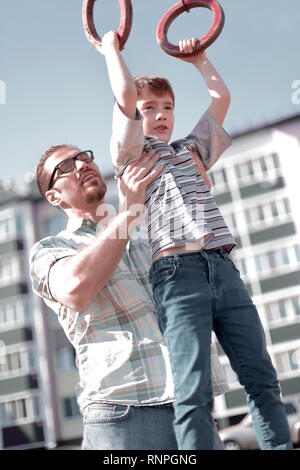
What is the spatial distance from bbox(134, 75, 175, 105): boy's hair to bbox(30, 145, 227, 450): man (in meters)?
0.25

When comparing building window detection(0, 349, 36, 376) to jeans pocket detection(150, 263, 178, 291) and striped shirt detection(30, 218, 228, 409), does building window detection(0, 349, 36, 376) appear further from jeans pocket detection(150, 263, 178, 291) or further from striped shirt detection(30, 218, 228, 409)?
jeans pocket detection(150, 263, 178, 291)

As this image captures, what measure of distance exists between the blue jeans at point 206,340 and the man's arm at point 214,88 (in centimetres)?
40

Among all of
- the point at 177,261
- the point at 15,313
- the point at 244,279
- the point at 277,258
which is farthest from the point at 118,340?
the point at 15,313

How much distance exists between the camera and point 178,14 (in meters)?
1.30

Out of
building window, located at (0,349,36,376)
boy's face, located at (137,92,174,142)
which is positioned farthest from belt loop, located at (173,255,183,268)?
building window, located at (0,349,36,376)

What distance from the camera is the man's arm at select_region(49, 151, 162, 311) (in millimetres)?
1122

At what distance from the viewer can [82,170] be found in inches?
56.4

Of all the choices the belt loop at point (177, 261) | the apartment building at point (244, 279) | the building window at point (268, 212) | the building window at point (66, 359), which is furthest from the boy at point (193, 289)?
the building window at point (66, 359)

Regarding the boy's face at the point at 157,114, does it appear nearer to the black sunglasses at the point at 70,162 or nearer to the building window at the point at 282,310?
the black sunglasses at the point at 70,162

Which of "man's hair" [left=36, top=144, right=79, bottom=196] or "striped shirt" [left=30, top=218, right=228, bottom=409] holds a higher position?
"man's hair" [left=36, top=144, right=79, bottom=196]

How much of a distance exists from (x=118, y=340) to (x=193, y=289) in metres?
0.26

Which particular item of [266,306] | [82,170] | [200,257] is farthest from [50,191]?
[266,306]

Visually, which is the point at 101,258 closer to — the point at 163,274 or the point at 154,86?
the point at 163,274

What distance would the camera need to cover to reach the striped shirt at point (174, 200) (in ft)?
3.65
